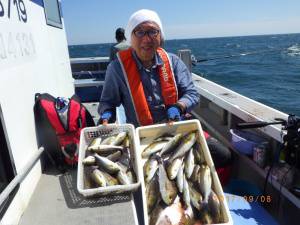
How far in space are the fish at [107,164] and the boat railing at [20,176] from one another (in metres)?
0.70

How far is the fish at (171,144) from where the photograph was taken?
2.39 metres

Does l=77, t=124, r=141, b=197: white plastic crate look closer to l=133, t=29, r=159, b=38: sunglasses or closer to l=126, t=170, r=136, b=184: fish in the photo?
l=126, t=170, r=136, b=184: fish

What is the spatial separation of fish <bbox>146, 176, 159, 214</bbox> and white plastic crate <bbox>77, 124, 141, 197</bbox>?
12cm

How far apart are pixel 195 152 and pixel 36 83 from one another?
1.98 m

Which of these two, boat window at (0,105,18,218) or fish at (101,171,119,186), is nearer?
fish at (101,171,119,186)

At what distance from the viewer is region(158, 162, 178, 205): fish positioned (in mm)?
2027

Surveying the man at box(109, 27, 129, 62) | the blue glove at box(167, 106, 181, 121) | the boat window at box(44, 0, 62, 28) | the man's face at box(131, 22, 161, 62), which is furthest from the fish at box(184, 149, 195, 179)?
the man at box(109, 27, 129, 62)

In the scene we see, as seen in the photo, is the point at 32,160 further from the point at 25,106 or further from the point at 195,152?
the point at 195,152

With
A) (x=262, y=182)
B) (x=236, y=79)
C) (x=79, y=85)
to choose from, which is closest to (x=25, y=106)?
(x=262, y=182)

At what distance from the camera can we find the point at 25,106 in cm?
291

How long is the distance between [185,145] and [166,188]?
0.46 m

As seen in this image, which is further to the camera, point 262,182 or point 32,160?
point 262,182

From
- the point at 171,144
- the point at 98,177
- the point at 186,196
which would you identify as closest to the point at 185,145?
the point at 171,144

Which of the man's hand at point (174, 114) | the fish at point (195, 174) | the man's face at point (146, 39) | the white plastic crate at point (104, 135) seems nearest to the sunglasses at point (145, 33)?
the man's face at point (146, 39)
